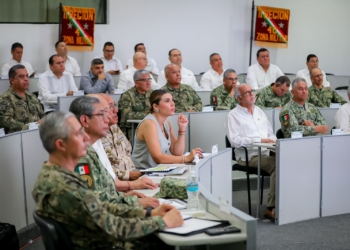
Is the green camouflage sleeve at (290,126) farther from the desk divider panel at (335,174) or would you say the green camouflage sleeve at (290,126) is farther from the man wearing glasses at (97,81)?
the man wearing glasses at (97,81)

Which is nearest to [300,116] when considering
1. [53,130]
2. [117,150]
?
[117,150]

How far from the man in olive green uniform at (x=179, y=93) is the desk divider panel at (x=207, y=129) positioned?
2.91ft

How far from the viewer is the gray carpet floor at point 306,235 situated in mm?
4402

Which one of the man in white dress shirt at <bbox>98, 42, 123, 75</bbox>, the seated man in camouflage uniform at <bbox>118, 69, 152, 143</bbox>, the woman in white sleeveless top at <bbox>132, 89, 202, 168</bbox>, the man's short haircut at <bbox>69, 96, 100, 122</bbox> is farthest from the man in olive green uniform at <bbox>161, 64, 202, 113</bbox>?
the man's short haircut at <bbox>69, 96, 100, 122</bbox>

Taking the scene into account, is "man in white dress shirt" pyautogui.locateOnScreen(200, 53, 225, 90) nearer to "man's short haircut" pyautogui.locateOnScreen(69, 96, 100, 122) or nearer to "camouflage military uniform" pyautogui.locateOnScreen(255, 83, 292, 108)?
"camouflage military uniform" pyautogui.locateOnScreen(255, 83, 292, 108)

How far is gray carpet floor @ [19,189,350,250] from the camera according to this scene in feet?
14.4

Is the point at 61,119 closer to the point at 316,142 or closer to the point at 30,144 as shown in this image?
the point at 30,144

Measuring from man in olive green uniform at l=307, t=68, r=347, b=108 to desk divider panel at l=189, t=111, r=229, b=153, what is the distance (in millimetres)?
2035

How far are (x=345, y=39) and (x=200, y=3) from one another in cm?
341

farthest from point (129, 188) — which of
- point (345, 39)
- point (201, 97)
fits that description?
point (345, 39)

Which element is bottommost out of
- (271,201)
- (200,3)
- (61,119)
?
(271,201)

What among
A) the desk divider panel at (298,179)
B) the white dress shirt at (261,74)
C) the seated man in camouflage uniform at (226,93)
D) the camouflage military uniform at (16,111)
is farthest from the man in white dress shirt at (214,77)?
the desk divider panel at (298,179)

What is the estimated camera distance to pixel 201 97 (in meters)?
7.77

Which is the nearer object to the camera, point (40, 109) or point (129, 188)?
point (129, 188)
